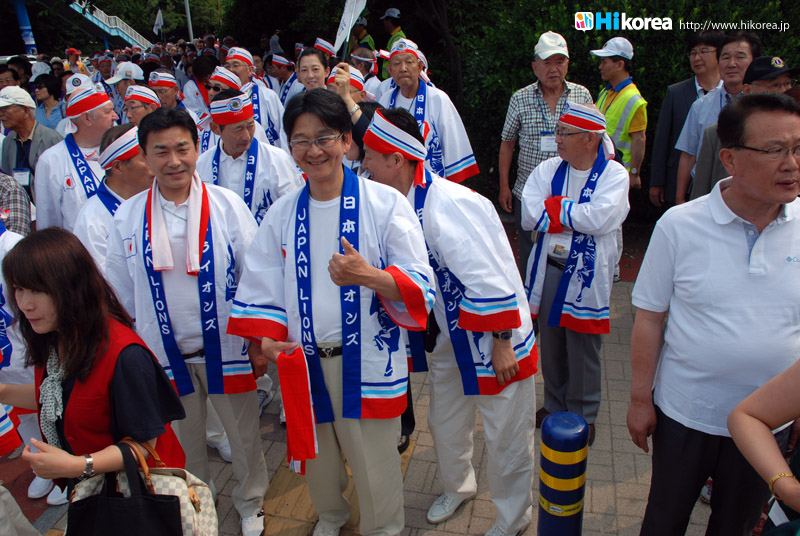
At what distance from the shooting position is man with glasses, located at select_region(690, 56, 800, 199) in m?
3.68

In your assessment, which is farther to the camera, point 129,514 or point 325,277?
point 325,277

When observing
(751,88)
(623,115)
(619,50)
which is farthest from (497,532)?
(619,50)

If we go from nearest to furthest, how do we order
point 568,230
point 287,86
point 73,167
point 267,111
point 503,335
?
point 503,335
point 568,230
point 73,167
point 267,111
point 287,86

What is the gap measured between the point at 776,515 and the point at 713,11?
5916 mm

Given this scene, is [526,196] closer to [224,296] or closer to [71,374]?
[224,296]

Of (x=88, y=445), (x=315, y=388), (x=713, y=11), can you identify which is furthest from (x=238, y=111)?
→ (x=713, y=11)

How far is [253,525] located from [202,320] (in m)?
1.15

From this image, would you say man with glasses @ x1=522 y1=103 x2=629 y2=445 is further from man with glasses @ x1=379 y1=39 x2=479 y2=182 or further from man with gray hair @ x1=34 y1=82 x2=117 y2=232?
man with gray hair @ x1=34 y1=82 x2=117 y2=232

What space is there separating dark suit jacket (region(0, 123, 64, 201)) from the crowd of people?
4.02 feet

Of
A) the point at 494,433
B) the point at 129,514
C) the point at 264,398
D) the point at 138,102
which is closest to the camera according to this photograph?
the point at 129,514

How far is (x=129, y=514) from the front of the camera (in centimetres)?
203

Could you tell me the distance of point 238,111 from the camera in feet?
13.6

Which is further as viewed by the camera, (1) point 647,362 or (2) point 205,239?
(2) point 205,239

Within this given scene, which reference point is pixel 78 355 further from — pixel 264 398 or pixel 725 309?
pixel 264 398
